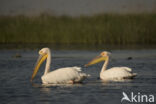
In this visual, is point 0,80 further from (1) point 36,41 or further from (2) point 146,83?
(1) point 36,41

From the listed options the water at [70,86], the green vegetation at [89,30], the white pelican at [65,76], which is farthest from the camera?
the green vegetation at [89,30]

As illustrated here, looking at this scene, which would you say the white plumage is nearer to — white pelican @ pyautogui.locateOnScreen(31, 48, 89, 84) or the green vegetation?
white pelican @ pyautogui.locateOnScreen(31, 48, 89, 84)

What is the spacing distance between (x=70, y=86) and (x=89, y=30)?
17.1 metres

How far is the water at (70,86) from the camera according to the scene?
11.0 m

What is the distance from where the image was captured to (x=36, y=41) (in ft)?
98.3

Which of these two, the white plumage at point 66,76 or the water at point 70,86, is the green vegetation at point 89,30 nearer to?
the water at point 70,86

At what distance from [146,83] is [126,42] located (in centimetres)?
1586

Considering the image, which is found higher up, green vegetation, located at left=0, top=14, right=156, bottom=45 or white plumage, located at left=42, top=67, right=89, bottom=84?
white plumage, located at left=42, top=67, right=89, bottom=84

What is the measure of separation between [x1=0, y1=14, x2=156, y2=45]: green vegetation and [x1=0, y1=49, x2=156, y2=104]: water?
25.9 feet

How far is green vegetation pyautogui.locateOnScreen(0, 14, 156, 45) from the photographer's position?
95.9ft

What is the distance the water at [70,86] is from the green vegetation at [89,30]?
788cm

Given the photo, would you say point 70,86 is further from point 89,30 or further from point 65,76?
point 89,30

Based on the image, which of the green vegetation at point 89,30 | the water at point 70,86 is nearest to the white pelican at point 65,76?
the water at point 70,86

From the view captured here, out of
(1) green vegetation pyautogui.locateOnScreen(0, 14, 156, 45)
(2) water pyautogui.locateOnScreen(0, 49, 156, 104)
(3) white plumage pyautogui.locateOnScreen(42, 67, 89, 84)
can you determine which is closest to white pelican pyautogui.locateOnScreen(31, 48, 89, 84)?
(3) white plumage pyautogui.locateOnScreen(42, 67, 89, 84)
